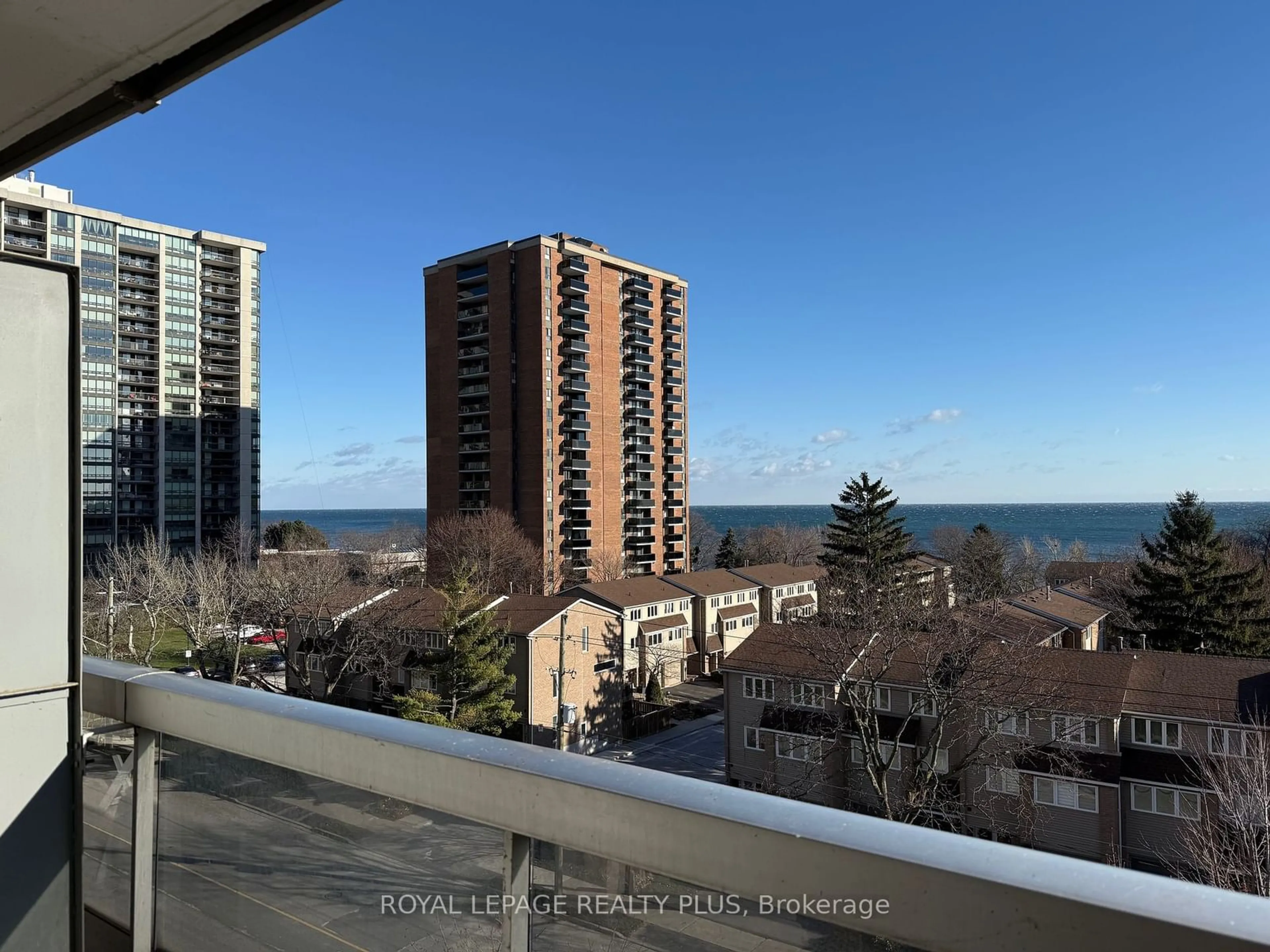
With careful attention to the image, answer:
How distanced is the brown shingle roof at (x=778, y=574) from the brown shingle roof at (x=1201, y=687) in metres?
21.8

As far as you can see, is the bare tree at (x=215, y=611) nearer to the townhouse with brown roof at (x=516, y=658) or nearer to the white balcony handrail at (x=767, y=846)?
the townhouse with brown roof at (x=516, y=658)

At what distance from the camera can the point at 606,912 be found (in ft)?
3.32

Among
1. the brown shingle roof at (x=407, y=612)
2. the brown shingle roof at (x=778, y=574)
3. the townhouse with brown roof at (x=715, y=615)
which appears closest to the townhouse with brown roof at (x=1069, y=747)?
the brown shingle roof at (x=407, y=612)

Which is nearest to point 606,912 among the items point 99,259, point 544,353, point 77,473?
point 77,473

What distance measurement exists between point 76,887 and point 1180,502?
3549 cm

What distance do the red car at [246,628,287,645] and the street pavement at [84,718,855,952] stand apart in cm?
2473

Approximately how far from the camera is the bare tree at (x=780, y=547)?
55750 millimetres

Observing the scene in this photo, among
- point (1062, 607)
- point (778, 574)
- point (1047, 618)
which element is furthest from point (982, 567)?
point (1047, 618)

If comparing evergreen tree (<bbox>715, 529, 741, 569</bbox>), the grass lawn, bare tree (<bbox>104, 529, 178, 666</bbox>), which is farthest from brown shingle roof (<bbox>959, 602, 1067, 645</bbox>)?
evergreen tree (<bbox>715, 529, 741, 569</bbox>)

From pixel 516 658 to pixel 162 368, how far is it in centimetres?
4340

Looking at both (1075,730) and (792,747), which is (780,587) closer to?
(792,747)

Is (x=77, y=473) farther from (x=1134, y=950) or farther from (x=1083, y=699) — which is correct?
(x=1083, y=699)

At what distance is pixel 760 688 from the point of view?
18453mm

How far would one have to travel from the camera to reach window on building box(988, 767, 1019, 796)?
47.7ft
